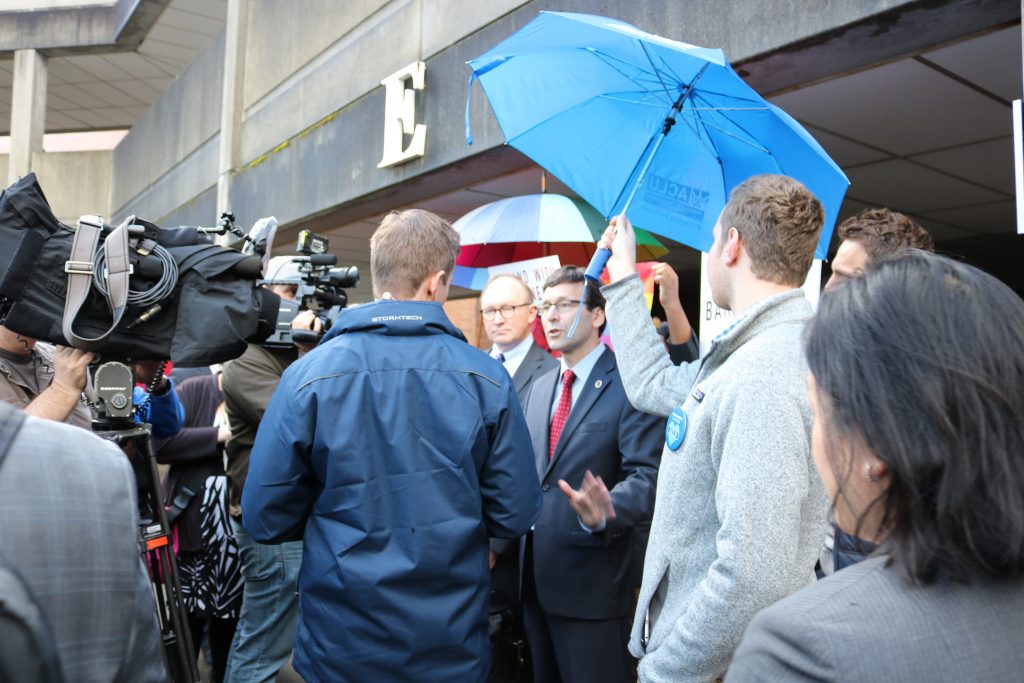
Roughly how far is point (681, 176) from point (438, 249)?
0.91 meters

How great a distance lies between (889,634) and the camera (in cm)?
78

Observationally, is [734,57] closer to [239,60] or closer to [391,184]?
[391,184]

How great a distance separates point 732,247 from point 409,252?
38.0 inches

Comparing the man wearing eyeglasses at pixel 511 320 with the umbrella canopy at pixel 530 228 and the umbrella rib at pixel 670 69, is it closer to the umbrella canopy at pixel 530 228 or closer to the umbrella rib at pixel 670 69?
the umbrella canopy at pixel 530 228

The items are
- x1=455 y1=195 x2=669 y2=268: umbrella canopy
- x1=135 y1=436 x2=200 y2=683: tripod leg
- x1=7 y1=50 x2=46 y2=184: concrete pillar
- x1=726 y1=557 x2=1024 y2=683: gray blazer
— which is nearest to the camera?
x1=726 y1=557 x2=1024 y2=683: gray blazer

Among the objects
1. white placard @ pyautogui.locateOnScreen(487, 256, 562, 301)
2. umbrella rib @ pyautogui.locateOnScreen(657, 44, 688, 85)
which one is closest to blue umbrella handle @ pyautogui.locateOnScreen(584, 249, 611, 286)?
umbrella rib @ pyautogui.locateOnScreen(657, 44, 688, 85)

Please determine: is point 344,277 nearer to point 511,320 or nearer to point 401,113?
point 511,320

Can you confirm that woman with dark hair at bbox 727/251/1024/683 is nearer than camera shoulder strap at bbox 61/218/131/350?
Yes

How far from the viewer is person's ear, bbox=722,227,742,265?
1.77 m

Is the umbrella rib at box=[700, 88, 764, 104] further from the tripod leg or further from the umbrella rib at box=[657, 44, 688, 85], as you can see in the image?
the tripod leg

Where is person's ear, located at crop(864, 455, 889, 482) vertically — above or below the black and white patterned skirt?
above

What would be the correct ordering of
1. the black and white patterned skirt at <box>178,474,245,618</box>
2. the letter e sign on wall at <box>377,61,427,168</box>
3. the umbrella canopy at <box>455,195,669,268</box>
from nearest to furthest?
the black and white patterned skirt at <box>178,474,245,618</box>, the umbrella canopy at <box>455,195,669,268</box>, the letter e sign on wall at <box>377,61,427,168</box>

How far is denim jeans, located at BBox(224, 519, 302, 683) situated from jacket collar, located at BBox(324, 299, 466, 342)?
4.75ft

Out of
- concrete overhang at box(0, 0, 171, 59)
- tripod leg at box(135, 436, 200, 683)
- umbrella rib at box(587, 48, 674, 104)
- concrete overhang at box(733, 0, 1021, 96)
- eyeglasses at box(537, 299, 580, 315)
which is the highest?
concrete overhang at box(0, 0, 171, 59)
